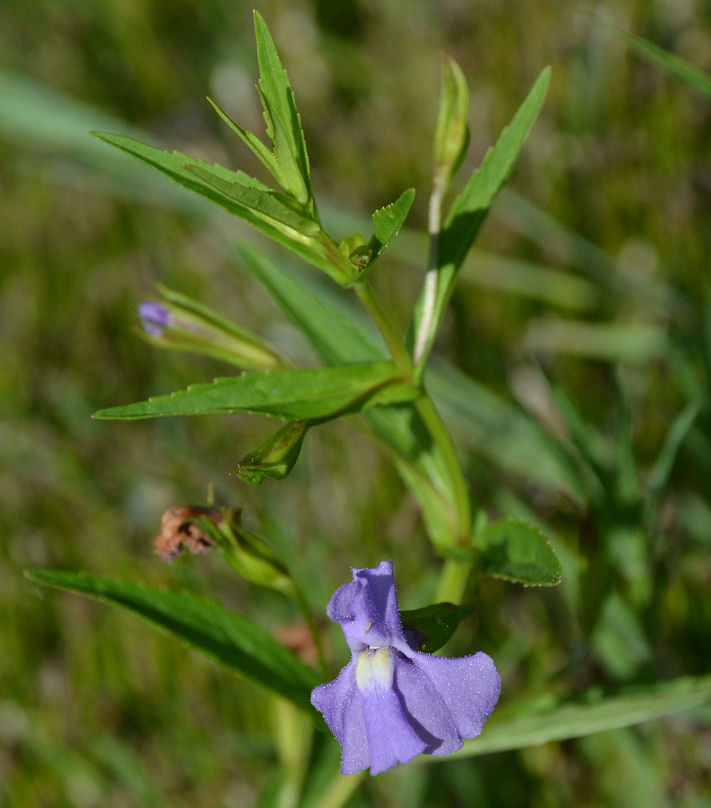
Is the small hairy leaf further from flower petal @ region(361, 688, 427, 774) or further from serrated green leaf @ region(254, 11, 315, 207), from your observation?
flower petal @ region(361, 688, 427, 774)

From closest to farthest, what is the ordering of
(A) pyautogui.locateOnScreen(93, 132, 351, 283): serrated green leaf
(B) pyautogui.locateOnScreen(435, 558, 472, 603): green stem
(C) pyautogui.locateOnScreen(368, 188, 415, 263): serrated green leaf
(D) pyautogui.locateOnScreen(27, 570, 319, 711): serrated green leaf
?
(C) pyautogui.locateOnScreen(368, 188, 415, 263): serrated green leaf
(A) pyautogui.locateOnScreen(93, 132, 351, 283): serrated green leaf
(D) pyautogui.locateOnScreen(27, 570, 319, 711): serrated green leaf
(B) pyautogui.locateOnScreen(435, 558, 472, 603): green stem

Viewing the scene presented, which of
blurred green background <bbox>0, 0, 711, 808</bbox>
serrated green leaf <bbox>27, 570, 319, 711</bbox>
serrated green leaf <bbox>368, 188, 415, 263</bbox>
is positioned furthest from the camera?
blurred green background <bbox>0, 0, 711, 808</bbox>

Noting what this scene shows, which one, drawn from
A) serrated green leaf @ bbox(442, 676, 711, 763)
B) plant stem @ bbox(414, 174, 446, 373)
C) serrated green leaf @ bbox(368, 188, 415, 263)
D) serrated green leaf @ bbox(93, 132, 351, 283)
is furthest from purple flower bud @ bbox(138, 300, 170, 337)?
serrated green leaf @ bbox(442, 676, 711, 763)

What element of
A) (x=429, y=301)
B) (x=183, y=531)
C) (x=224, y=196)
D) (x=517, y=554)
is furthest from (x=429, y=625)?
(x=224, y=196)

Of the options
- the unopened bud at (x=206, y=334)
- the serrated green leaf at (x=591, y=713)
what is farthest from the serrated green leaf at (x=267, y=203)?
the serrated green leaf at (x=591, y=713)

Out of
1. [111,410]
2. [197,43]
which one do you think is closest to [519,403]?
[111,410]

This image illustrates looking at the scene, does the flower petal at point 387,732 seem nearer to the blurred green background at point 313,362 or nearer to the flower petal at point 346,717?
the flower petal at point 346,717

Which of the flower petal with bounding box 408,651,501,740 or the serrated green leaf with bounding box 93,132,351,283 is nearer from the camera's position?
the flower petal with bounding box 408,651,501,740
